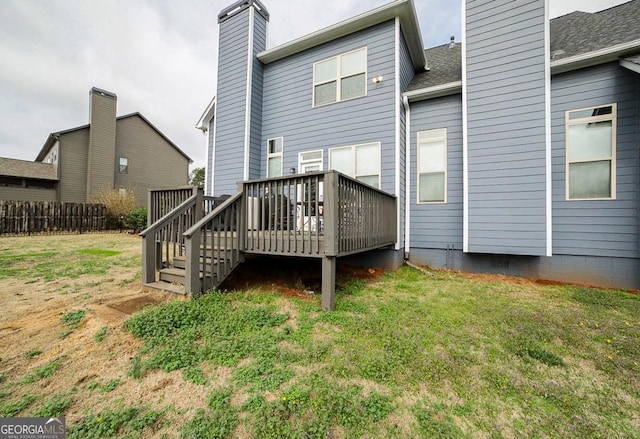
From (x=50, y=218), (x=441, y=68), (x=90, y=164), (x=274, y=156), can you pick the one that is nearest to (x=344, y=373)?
(x=274, y=156)

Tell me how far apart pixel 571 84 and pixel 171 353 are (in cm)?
778

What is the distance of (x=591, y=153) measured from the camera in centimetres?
485

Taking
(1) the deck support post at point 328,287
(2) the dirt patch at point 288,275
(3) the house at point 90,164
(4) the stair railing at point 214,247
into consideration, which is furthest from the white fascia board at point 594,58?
(3) the house at point 90,164

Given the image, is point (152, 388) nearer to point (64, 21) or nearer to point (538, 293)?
point (538, 293)

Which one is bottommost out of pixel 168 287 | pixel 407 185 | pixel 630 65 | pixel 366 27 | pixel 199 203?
pixel 168 287

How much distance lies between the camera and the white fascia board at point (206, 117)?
882cm

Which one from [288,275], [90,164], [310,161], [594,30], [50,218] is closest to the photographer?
[288,275]

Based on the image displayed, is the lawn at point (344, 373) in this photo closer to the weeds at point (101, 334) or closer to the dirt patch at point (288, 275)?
the weeds at point (101, 334)

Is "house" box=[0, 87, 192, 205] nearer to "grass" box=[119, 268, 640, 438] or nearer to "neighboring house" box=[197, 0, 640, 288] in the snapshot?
"neighboring house" box=[197, 0, 640, 288]

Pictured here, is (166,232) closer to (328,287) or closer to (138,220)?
(328,287)

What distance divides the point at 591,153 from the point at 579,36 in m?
2.94

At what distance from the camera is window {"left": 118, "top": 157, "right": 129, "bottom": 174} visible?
18188 millimetres

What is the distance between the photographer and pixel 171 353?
234cm

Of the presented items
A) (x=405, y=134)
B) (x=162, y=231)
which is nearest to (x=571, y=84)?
(x=405, y=134)
